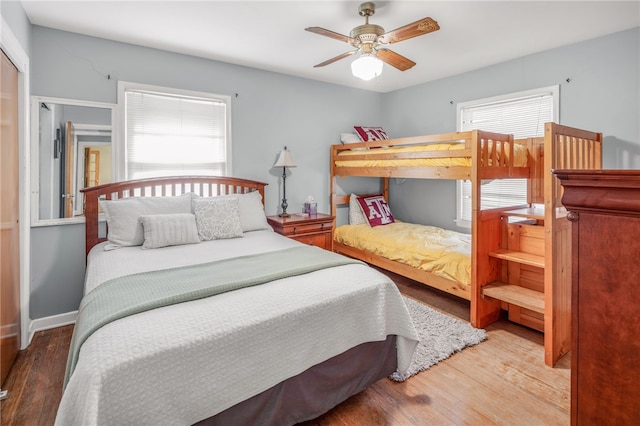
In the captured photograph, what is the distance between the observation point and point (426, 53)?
341 centimetres

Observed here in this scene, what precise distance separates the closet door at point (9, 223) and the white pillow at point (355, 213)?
3.43m

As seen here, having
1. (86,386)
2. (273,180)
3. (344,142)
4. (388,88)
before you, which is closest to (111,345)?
(86,386)

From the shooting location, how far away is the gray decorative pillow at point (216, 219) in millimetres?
2951

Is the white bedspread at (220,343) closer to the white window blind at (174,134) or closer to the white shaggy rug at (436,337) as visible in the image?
the white shaggy rug at (436,337)

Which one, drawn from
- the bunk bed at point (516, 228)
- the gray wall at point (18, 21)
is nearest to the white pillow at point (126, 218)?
the gray wall at point (18, 21)

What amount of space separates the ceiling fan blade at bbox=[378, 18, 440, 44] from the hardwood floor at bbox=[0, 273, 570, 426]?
87.2 inches

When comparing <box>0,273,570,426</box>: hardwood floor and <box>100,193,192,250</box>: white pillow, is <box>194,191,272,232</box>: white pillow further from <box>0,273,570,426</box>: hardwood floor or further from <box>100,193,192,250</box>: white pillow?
<box>0,273,570,426</box>: hardwood floor

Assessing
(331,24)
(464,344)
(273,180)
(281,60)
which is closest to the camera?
(464,344)

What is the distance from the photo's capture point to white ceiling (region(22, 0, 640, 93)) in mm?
2461

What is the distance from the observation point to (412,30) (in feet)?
7.29

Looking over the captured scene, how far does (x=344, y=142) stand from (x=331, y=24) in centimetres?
199

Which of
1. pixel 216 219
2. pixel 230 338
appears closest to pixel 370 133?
pixel 216 219

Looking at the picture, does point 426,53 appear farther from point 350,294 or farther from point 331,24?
point 350,294

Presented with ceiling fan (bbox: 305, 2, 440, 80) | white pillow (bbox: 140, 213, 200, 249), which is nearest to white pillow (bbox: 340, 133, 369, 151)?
ceiling fan (bbox: 305, 2, 440, 80)
